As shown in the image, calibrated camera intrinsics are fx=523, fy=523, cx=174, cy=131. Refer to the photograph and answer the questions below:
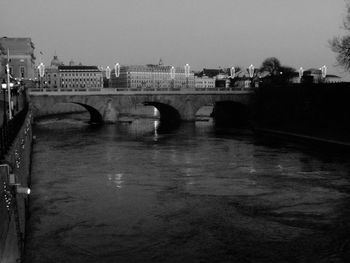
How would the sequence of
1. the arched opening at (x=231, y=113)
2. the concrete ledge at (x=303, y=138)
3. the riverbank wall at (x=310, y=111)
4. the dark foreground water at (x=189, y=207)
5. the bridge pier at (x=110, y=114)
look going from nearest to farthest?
the dark foreground water at (x=189, y=207) → the concrete ledge at (x=303, y=138) → the riverbank wall at (x=310, y=111) → the bridge pier at (x=110, y=114) → the arched opening at (x=231, y=113)

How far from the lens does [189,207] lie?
2069cm

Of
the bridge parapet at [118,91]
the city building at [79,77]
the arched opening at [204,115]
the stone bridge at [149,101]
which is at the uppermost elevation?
the city building at [79,77]

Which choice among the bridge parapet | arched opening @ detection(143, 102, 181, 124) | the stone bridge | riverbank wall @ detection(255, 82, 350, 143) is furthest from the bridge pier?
riverbank wall @ detection(255, 82, 350, 143)

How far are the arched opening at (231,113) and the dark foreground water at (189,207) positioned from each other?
4095cm

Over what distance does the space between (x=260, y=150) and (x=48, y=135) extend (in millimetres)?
23106

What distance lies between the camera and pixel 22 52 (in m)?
118

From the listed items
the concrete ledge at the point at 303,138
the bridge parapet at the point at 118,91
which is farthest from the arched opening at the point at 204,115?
the concrete ledge at the point at 303,138

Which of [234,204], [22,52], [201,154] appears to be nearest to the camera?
[234,204]

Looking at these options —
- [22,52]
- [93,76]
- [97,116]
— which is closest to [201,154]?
[97,116]

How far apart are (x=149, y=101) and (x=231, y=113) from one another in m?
16.8

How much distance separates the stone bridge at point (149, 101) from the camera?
6700 cm

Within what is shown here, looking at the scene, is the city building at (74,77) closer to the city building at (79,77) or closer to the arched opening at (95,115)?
the city building at (79,77)

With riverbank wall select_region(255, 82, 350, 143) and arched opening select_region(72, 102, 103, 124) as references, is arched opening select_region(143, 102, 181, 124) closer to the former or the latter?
arched opening select_region(72, 102, 103, 124)

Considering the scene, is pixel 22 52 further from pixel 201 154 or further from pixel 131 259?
pixel 131 259
